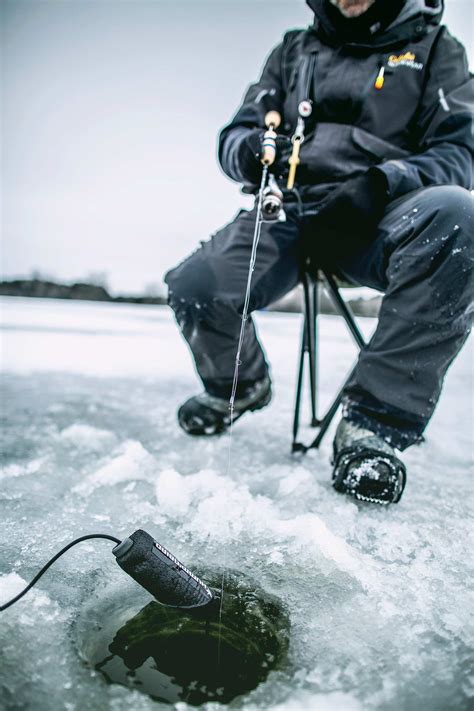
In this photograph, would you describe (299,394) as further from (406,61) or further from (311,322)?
(406,61)

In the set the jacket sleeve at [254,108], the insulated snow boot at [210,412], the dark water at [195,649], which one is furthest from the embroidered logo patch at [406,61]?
the dark water at [195,649]

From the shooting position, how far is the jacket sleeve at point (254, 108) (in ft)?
6.35

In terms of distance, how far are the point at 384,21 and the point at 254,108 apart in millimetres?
555

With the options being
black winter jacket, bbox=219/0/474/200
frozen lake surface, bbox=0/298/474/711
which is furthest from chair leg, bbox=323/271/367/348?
frozen lake surface, bbox=0/298/474/711

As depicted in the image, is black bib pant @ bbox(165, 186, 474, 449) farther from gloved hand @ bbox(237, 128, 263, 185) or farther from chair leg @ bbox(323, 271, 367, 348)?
gloved hand @ bbox(237, 128, 263, 185)

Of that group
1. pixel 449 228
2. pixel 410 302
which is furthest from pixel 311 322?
pixel 449 228

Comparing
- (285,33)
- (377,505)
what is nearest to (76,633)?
(377,505)

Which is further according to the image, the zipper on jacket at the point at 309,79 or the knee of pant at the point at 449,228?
the zipper on jacket at the point at 309,79

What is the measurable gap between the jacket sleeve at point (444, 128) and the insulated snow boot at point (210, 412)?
93 cm

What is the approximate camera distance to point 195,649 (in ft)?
2.40

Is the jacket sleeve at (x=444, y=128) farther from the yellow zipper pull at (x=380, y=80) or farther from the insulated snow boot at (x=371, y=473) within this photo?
the insulated snow boot at (x=371, y=473)

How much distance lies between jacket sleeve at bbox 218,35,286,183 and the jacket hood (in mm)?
293

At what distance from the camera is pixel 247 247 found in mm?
1727

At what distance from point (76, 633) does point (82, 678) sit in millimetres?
97
